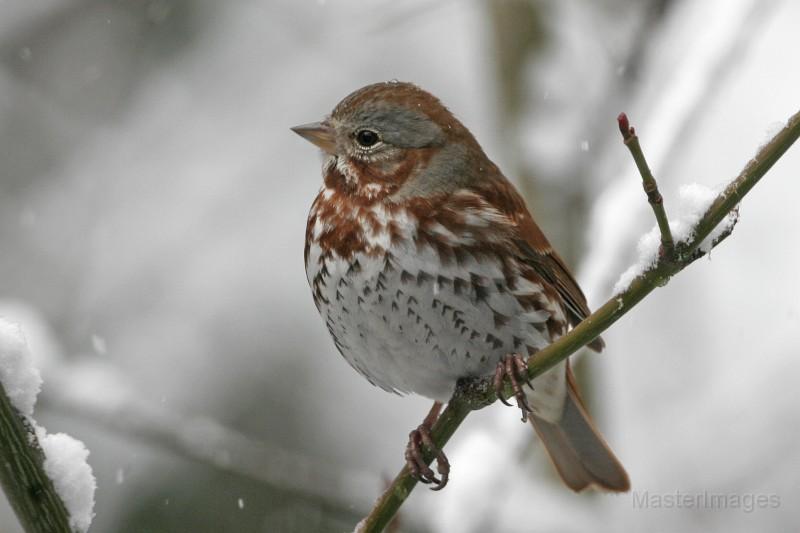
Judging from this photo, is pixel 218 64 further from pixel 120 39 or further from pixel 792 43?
pixel 792 43

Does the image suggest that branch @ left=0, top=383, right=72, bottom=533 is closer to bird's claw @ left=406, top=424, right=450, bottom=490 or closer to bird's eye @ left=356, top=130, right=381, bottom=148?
bird's claw @ left=406, top=424, right=450, bottom=490

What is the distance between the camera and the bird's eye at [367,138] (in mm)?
4117

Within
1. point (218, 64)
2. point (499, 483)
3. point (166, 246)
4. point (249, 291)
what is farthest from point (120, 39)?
point (499, 483)

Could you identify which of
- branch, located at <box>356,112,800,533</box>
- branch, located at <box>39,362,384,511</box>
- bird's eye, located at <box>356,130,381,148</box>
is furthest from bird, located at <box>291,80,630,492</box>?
branch, located at <box>39,362,384,511</box>

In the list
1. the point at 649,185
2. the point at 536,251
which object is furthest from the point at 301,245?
the point at 649,185

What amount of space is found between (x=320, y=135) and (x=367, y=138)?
18cm

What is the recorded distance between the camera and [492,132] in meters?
7.73

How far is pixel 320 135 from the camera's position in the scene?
414 cm

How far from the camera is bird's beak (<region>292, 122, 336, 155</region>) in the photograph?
4125 mm

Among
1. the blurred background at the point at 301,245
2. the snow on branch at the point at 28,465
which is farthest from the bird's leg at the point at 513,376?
the snow on branch at the point at 28,465

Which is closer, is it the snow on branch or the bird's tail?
the snow on branch

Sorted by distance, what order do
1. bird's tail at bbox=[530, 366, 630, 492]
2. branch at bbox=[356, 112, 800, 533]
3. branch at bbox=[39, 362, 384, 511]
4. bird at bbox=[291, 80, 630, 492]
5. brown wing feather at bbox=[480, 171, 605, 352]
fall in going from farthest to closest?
branch at bbox=[39, 362, 384, 511] → bird's tail at bbox=[530, 366, 630, 492] → brown wing feather at bbox=[480, 171, 605, 352] → bird at bbox=[291, 80, 630, 492] → branch at bbox=[356, 112, 800, 533]

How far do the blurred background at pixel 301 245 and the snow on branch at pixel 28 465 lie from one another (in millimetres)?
1554

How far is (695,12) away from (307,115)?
12.9ft
